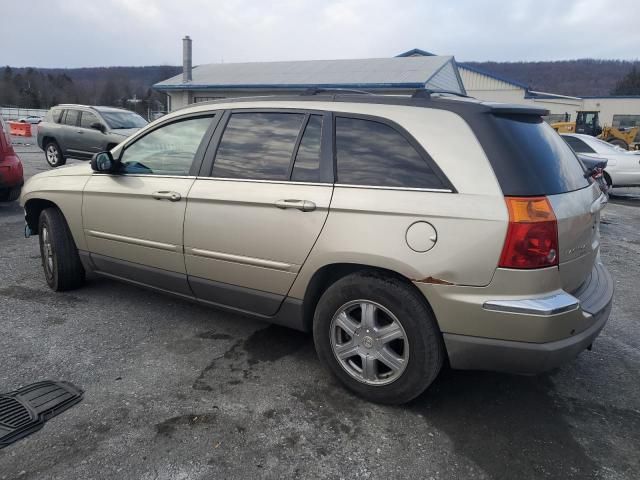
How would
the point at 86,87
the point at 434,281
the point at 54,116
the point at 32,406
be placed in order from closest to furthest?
the point at 434,281
the point at 32,406
the point at 54,116
the point at 86,87

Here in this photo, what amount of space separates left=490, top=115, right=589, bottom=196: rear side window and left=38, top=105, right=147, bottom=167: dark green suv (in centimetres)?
1196

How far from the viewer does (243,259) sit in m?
3.16

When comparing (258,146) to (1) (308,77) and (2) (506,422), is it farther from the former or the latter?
(1) (308,77)

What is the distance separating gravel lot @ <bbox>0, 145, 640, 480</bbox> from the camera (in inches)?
92.7

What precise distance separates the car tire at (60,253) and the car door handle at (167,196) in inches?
50.2

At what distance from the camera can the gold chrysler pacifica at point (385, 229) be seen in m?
2.41

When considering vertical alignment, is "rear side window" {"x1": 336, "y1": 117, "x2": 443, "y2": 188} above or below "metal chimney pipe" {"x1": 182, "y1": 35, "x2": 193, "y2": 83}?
below

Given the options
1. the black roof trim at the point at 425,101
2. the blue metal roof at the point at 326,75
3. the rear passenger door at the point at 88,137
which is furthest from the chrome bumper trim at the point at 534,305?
the blue metal roof at the point at 326,75

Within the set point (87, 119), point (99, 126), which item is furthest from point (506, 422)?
point (87, 119)

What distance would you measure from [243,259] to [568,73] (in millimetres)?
104279

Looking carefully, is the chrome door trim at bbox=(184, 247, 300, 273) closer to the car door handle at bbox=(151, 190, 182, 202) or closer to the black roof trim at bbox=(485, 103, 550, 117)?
the car door handle at bbox=(151, 190, 182, 202)

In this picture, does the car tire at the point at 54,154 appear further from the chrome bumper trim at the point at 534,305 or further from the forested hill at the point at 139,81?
the forested hill at the point at 139,81

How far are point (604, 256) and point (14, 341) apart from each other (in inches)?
254

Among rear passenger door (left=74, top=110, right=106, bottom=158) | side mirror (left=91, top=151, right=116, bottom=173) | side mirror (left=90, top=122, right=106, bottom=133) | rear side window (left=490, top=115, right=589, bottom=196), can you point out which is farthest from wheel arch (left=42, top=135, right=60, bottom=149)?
rear side window (left=490, top=115, right=589, bottom=196)
